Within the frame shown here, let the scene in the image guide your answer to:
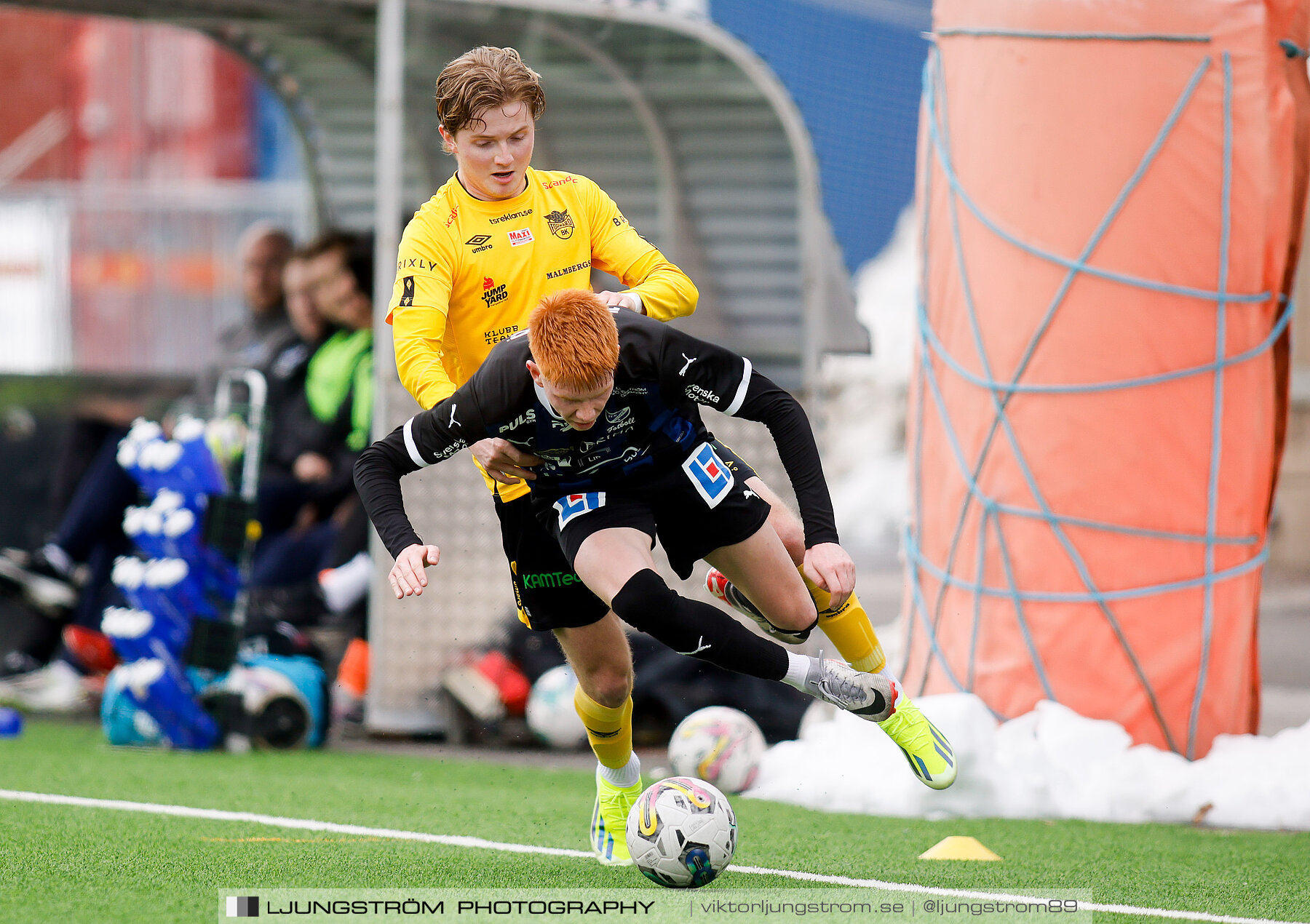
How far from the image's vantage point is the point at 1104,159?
702 cm

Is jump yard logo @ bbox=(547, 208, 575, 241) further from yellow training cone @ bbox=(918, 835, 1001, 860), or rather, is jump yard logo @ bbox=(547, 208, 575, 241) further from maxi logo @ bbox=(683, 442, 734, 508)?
yellow training cone @ bbox=(918, 835, 1001, 860)

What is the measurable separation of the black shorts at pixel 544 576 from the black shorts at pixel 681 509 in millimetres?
86

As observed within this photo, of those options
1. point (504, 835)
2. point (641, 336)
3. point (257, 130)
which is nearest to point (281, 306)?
point (504, 835)

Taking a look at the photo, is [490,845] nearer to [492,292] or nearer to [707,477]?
[707,477]

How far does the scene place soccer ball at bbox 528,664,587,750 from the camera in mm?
8523

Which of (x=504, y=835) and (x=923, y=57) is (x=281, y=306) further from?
(x=504, y=835)

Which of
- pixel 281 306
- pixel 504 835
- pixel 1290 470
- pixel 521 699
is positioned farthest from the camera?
pixel 1290 470

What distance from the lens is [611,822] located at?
5.70 meters

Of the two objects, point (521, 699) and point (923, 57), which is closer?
point (521, 699)

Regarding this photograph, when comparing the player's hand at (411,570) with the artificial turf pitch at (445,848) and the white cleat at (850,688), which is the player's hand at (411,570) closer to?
the artificial turf pitch at (445,848)

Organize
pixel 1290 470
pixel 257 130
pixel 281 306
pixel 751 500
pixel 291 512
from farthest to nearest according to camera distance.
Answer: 1. pixel 257 130
2. pixel 1290 470
3. pixel 281 306
4. pixel 291 512
5. pixel 751 500

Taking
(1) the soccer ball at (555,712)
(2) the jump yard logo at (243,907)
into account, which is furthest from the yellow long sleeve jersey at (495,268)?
(1) the soccer ball at (555,712)

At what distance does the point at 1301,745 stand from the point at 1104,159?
8.32 feet

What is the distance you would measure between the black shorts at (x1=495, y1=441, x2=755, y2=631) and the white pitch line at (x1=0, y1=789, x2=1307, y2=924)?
2.78 ft
